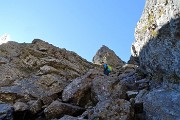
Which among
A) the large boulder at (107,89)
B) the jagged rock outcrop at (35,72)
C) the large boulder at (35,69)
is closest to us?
the large boulder at (107,89)

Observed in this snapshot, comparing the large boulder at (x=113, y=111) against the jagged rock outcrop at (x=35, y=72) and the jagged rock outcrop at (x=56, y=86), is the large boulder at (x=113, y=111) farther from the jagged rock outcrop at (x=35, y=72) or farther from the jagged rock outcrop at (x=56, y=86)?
the jagged rock outcrop at (x=35, y=72)

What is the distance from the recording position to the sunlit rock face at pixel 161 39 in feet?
50.8

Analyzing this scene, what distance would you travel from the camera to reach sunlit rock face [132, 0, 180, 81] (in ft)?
50.8

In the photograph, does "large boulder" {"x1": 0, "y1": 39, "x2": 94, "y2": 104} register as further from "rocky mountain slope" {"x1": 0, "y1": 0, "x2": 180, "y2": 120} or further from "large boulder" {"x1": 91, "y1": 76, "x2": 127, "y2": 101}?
"large boulder" {"x1": 91, "y1": 76, "x2": 127, "y2": 101}

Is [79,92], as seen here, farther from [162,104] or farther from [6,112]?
[162,104]

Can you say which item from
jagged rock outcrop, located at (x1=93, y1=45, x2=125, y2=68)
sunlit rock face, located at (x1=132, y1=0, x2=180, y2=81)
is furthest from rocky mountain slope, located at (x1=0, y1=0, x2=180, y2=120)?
jagged rock outcrop, located at (x1=93, y1=45, x2=125, y2=68)

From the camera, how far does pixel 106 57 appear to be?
5241 cm

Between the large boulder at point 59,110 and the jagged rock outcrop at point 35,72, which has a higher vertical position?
the jagged rock outcrop at point 35,72

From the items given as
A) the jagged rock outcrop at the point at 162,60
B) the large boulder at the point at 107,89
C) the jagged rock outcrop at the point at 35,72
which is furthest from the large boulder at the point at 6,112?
the jagged rock outcrop at the point at 162,60

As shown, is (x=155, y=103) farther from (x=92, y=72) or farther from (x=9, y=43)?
(x=9, y=43)

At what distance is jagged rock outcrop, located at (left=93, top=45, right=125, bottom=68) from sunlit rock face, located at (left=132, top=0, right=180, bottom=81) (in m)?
29.6

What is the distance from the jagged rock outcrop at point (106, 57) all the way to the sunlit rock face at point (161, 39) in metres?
29.6

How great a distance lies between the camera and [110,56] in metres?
53.3

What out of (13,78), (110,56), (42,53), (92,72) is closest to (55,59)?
(42,53)
